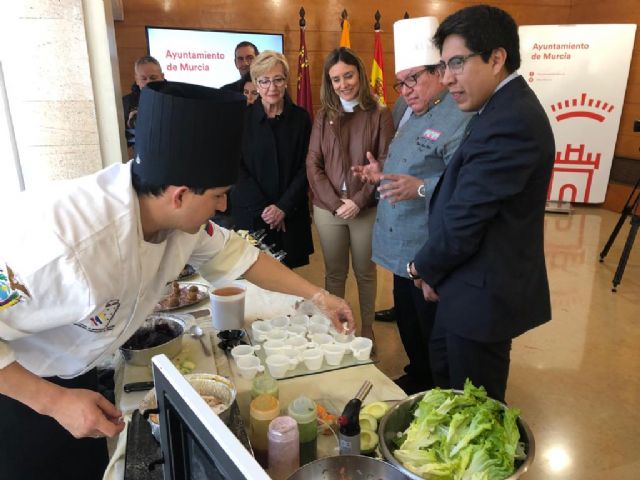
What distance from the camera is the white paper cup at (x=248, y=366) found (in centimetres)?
127

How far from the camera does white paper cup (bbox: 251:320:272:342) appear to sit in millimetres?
1434

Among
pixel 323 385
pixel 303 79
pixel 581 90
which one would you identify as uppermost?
pixel 303 79

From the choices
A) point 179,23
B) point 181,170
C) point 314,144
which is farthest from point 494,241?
point 179,23

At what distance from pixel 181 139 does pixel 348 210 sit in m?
1.57

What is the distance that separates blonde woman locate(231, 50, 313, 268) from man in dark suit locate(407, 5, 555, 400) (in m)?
1.29

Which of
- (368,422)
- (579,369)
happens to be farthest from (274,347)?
(579,369)

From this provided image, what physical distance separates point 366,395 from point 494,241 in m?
0.60

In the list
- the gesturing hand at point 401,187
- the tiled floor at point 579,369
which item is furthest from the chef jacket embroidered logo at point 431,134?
the tiled floor at point 579,369

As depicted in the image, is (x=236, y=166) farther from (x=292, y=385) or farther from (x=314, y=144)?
(x=314, y=144)

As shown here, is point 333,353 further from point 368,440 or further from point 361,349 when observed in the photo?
point 368,440

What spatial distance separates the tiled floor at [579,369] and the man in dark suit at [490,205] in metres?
0.81

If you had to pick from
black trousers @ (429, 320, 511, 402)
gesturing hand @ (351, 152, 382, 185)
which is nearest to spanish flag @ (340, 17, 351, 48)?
gesturing hand @ (351, 152, 382, 185)

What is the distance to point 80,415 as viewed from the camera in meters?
0.91

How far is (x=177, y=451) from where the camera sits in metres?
0.63
